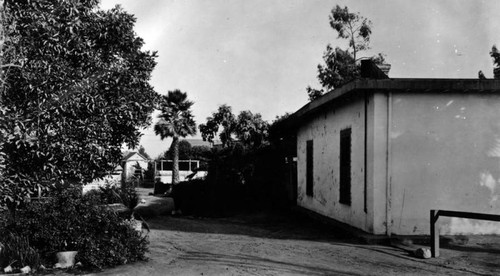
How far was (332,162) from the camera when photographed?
12.8 m

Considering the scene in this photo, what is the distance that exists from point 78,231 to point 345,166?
650cm

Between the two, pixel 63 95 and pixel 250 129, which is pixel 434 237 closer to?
pixel 63 95

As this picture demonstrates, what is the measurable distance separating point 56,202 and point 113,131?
1.58 m

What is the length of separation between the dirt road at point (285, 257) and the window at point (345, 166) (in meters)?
0.90

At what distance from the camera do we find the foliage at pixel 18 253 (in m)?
6.98

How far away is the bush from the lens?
23.5 ft

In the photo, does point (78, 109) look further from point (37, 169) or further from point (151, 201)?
point (151, 201)

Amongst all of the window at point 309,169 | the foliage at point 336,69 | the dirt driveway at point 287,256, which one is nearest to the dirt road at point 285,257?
the dirt driveway at point 287,256

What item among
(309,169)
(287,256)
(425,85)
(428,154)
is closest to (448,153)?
(428,154)

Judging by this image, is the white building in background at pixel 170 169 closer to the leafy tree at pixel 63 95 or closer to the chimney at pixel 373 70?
the chimney at pixel 373 70

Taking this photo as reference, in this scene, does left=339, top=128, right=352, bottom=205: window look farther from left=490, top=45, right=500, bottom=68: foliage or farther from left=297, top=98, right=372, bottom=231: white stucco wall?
left=490, top=45, right=500, bottom=68: foliage

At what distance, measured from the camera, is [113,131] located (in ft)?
27.9

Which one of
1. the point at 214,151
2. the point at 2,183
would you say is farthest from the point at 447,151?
the point at 214,151

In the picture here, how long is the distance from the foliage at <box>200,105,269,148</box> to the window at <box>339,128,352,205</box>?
8267 mm
